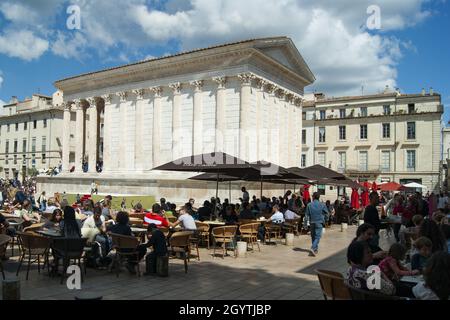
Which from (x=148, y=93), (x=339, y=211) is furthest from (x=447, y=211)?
(x=148, y=93)

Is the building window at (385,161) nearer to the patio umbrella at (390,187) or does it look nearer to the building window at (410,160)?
the building window at (410,160)

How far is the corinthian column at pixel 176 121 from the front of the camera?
95.9 feet

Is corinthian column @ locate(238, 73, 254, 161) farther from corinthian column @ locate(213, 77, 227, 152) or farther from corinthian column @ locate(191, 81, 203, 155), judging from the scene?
corinthian column @ locate(191, 81, 203, 155)

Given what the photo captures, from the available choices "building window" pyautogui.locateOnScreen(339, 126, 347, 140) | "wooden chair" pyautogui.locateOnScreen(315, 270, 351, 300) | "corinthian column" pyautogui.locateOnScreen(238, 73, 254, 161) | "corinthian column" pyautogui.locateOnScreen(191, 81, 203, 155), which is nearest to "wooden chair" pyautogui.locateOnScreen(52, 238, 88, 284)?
"wooden chair" pyautogui.locateOnScreen(315, 270, 351, 300)

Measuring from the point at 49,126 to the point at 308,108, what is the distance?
3542 cm

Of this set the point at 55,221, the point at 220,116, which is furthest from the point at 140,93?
the point at 55,221

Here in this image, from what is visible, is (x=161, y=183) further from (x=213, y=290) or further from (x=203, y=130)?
(x=213, y=290)

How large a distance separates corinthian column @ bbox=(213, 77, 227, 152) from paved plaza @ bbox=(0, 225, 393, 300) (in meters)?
16.1

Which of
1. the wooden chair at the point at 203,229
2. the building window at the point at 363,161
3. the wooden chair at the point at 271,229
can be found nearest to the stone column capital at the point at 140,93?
the wooden chair at the point at 271,229

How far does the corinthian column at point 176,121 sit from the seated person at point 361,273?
2429 centimetres

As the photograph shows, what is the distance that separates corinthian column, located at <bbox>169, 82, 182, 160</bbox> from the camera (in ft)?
95.9

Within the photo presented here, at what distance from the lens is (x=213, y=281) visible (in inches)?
322

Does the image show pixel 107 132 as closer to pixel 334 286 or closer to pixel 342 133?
pixel 342 133
